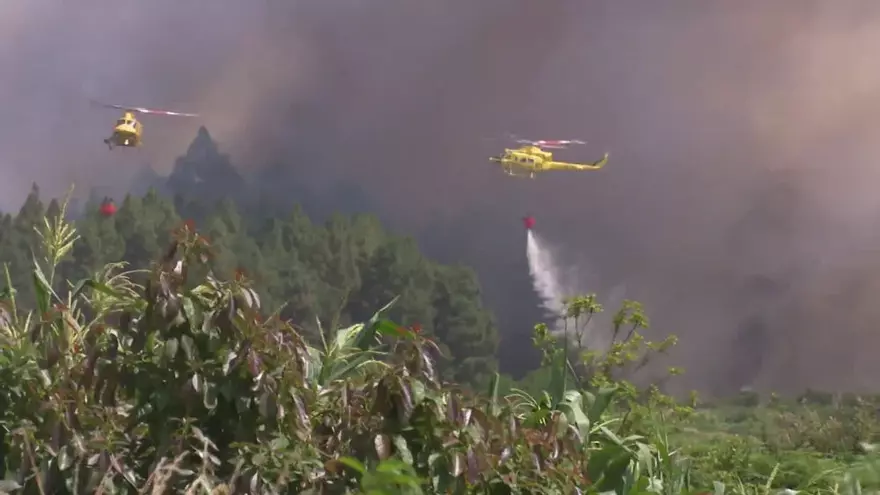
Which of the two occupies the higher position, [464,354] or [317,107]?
[317,107]

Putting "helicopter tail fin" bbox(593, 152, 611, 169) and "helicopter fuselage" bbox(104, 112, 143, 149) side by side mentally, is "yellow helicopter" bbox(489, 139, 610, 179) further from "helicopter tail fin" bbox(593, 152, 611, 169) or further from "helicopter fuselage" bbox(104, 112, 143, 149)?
"helicopter fuselage" bbox(104, 112, 143, 149)

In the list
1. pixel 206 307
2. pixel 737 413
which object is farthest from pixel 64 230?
pixel 737 413

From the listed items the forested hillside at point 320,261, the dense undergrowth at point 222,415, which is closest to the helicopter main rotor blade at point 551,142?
the forested hillside at point 320,261

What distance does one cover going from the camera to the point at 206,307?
0.94 metres

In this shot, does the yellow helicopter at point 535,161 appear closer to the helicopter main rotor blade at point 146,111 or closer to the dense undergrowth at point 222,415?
the helicopter main rotor blade at point 146,111

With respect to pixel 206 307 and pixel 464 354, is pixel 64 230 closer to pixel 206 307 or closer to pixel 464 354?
pixel 206 307

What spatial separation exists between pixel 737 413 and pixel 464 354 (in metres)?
0.81

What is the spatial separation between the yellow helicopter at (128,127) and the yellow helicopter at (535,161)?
41.0 inches

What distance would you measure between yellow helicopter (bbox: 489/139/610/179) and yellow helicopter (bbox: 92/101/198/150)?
41.0 inches

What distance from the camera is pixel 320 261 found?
9.15 ft

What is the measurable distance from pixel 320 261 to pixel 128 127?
0.74m

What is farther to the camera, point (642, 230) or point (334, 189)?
point (334, 189)

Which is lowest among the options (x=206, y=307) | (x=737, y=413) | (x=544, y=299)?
(x=737, y=413)

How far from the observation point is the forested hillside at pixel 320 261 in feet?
8.45
